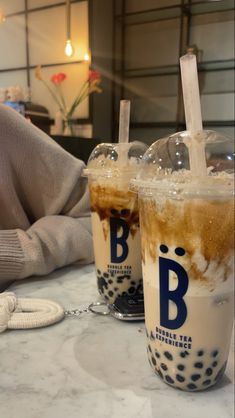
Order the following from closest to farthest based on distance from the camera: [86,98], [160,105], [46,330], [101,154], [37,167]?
[46,330] → [101,154] → [37,167] → [86,98] → [160,105]

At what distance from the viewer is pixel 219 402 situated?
1.09 ft

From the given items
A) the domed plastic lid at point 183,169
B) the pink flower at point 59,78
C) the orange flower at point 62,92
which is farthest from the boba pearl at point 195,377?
the pink flower at point 59,78

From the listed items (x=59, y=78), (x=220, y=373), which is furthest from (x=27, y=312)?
(x=59, y=78)

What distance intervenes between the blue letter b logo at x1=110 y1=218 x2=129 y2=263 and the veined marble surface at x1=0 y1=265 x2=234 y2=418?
0.09 m

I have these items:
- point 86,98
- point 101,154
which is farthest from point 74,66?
point 101,154

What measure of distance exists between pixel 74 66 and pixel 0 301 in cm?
295

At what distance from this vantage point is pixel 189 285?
335 millimetres

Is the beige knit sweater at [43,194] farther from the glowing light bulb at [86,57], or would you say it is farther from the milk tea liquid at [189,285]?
the glowing light bulb at [86,57]

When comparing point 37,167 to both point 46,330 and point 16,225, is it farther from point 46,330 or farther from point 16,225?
point 46,330

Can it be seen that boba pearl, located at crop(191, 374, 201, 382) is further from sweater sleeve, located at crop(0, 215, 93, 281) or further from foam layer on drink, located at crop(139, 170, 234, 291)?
sweater sleeve, located at crop(0, 215, 93, 281)

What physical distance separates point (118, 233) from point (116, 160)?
114 millimetres

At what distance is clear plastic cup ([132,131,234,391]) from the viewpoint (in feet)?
1.07

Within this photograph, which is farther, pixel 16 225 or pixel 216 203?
pixel 16 225

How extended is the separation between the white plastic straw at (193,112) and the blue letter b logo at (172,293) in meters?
0.09
